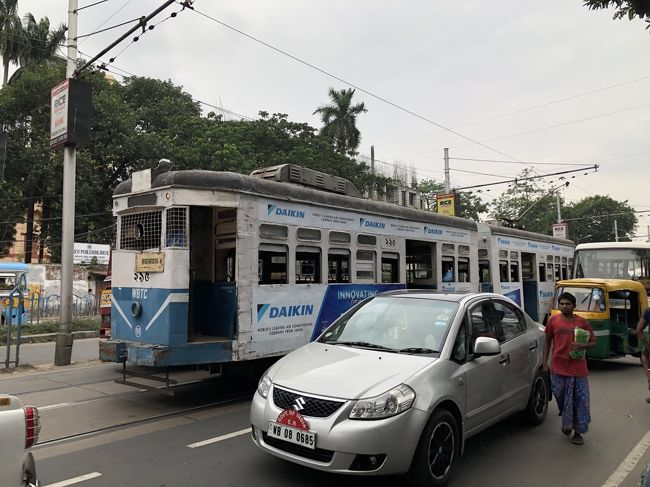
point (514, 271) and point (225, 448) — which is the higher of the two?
point (514, 271)

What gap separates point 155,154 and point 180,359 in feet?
85.2

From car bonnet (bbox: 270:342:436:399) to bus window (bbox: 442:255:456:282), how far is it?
7103 mm

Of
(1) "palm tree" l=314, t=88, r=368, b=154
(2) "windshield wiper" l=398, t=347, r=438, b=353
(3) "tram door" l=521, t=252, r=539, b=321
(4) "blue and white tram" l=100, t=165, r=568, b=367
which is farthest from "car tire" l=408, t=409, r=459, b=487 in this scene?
(1) "palm tree" l=314, t=88, r=368, b=154

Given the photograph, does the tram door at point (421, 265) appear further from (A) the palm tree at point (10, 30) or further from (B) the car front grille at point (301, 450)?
(A) the palm tree at point (10, 30)

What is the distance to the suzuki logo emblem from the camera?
3947 millimetres

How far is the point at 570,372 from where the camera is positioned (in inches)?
217

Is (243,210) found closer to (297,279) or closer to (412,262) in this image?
(297,279)

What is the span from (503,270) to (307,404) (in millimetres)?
11833

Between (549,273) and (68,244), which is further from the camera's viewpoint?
(549,273)

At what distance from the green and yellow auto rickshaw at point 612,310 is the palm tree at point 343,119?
31.4 m

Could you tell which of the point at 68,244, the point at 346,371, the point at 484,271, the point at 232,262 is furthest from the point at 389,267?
the point at 68,244

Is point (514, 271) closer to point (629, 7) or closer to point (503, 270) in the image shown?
point (503, 270)

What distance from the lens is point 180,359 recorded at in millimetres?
6520

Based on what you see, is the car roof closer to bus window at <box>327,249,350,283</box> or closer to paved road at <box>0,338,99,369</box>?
bus window at <box>327,249,350,283</box>
